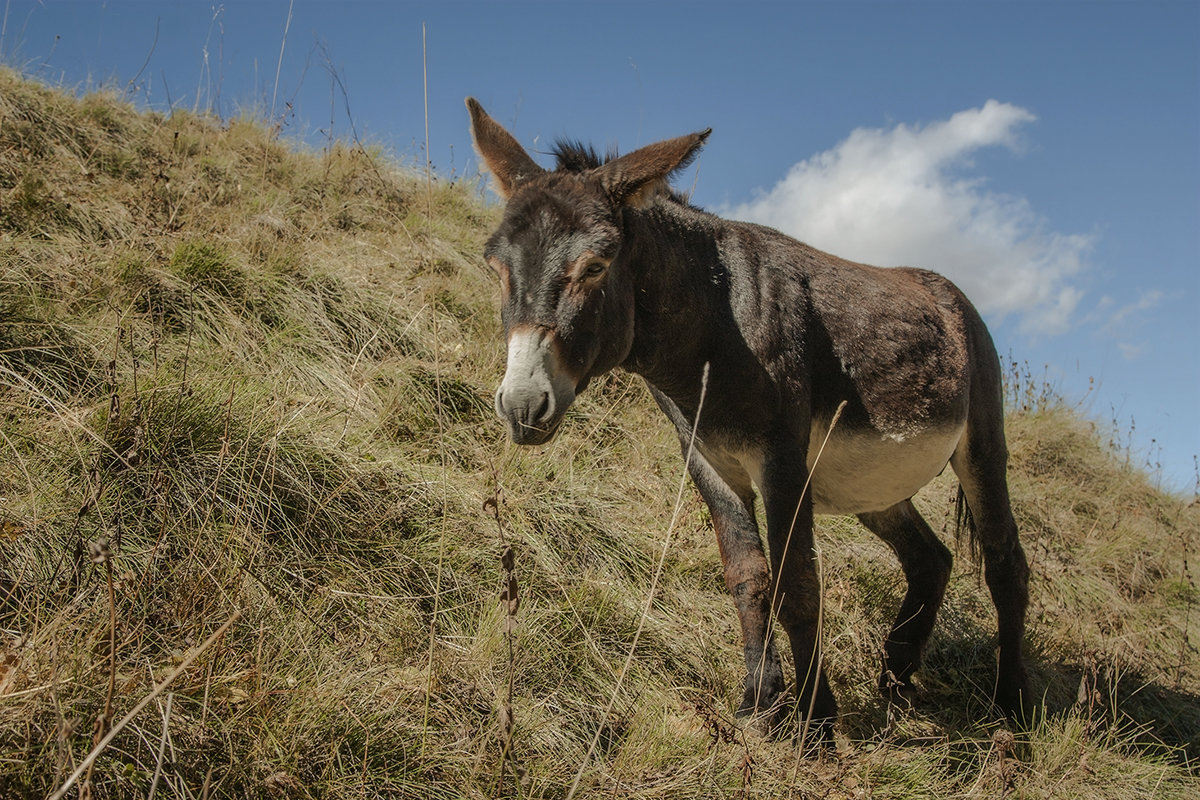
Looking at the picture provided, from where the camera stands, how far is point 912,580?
Result: 14.5 ft

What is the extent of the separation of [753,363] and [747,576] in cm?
96

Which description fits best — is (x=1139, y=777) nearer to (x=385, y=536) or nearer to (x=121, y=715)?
(x=385, y=536)

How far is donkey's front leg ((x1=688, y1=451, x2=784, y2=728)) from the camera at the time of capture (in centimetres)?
317

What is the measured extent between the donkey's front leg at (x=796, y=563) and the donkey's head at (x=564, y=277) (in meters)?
0.87

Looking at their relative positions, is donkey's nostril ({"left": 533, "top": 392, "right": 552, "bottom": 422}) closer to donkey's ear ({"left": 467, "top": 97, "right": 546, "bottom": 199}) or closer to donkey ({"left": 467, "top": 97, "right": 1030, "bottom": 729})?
donkey ({"left": 467, "top": 97, "right": 1030, "bottom": 729})

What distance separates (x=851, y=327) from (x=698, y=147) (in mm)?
1285

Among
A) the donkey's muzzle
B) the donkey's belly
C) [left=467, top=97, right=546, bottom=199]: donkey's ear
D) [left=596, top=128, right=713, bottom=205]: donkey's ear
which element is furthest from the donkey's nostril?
the donkey's belly

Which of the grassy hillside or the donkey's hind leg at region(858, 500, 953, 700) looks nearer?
the grassy hillside

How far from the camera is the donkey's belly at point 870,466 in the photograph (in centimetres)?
355

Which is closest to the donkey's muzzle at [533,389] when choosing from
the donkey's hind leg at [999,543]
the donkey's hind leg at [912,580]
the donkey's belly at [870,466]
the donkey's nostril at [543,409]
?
the donkey's nostril at [543,409]

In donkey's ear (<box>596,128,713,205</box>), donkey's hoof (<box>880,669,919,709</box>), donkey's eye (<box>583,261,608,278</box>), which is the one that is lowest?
donkey's hoof (<box>880,669,919,709</box>)

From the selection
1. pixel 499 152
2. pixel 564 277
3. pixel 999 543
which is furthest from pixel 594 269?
pixel 999 543

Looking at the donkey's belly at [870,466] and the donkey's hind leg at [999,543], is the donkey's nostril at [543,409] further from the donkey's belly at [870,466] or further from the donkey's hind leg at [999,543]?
the donkey's hind leg at [999,543]

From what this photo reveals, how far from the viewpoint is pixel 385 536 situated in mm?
3457
